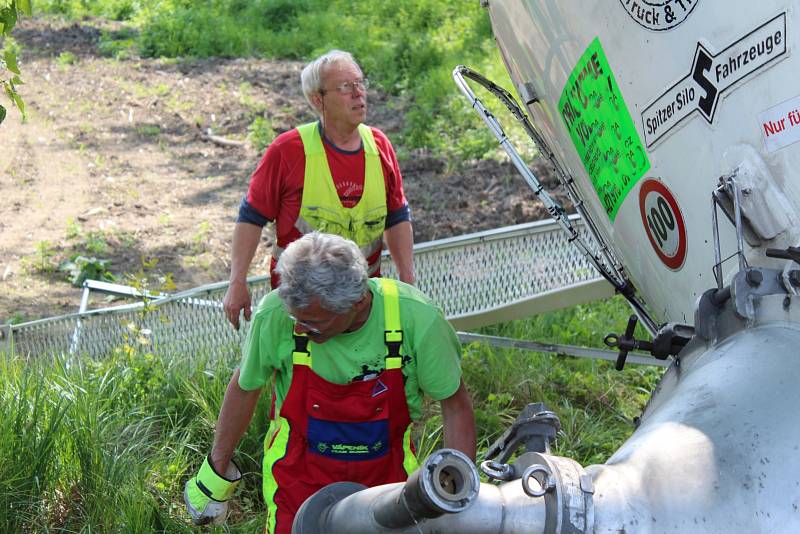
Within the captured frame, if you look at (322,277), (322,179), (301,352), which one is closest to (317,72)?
(322,179)

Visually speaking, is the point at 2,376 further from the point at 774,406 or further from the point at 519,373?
the point at 774,406

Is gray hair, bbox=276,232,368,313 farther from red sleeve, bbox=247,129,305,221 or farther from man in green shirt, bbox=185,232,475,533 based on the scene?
red sleeve, bbox=247,129,305,221

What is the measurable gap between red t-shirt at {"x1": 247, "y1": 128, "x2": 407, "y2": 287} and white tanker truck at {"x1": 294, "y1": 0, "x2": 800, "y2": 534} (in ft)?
3.31

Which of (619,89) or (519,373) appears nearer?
(619,89)

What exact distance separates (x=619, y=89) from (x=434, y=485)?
1.51m

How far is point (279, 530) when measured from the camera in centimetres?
317

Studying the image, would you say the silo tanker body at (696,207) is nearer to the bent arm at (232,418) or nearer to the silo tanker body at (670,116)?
the silo tanker body at (670,116)

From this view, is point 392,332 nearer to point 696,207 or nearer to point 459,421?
point 459,421

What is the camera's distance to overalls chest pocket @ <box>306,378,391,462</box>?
10.1ft

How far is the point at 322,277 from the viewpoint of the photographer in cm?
280

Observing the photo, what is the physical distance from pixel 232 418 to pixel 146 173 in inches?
250

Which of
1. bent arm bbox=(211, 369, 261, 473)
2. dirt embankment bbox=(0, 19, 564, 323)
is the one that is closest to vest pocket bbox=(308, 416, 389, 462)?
bent arm bbox=(211, 369, 261, 473)

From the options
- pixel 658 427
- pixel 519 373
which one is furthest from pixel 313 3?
pixel 658 427

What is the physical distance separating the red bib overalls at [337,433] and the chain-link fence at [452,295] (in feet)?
7.06
